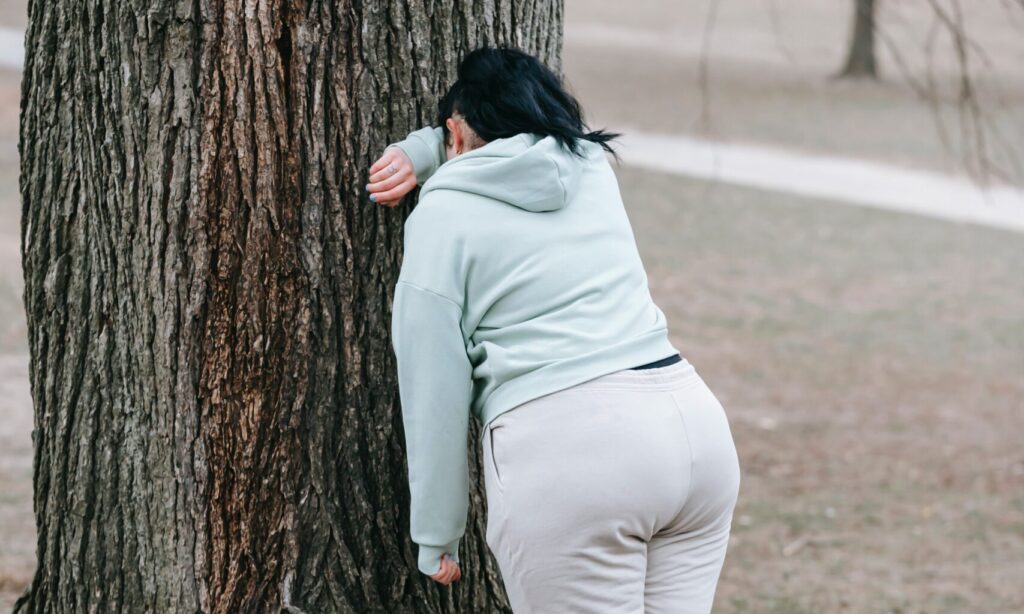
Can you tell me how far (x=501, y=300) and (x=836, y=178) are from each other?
12.9m

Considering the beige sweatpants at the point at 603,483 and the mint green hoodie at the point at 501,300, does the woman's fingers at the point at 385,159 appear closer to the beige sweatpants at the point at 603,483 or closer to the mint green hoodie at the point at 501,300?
the mint green hoodie at the point at 501,300

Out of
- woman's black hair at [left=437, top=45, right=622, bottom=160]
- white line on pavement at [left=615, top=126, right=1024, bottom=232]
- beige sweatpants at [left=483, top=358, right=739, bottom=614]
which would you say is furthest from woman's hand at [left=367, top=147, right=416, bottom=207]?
white line on pavement at [left=615, top=126, right=1024, bottom=232]

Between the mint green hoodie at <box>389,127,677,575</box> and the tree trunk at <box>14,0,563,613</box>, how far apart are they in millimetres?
411

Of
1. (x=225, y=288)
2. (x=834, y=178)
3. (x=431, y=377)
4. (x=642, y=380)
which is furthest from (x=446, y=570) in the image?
(x=834, y=178)

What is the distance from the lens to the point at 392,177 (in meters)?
2.86

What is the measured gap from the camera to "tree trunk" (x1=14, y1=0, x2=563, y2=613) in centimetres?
287

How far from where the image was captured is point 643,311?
2670 mm

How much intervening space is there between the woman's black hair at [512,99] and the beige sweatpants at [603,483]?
1.76ft

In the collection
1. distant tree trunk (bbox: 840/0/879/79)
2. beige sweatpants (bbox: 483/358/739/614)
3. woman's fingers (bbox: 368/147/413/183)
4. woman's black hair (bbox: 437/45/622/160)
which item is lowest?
distant tree trunk (bbox: 840/0/879/79)

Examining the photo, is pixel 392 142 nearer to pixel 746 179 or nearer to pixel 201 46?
pixel 201 46

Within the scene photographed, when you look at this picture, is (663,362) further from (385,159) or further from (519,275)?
(385,159)

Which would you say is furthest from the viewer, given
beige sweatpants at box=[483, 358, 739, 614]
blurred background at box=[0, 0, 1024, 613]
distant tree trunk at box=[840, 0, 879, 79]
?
distant tree trunk at box=[840, 0, 879, 79]

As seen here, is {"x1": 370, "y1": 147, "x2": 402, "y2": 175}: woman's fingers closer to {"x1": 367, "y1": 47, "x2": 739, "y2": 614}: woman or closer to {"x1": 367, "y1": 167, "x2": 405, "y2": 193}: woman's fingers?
{"x1": 367, "y1": 167, "x2": 405, "y2": 193}: woman's fingers

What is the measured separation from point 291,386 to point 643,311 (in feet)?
2.74
